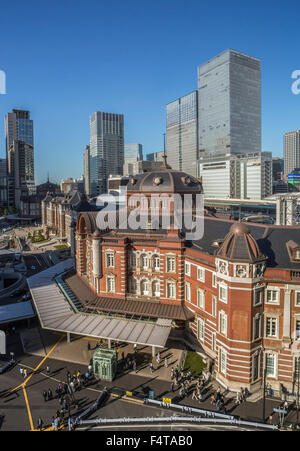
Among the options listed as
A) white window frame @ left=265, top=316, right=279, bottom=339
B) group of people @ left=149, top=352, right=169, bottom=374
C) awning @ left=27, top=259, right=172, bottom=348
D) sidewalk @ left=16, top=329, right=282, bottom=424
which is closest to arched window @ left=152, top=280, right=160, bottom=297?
awning @ left=27, top=259, right=172, bottom=348

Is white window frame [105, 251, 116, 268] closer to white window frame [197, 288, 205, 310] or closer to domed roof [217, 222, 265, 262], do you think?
white window frame [197, 288, 205, 310]

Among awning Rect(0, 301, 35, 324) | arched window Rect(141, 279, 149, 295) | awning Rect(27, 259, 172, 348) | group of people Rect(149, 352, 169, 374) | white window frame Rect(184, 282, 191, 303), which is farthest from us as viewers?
awning Rect(0, 301, 35, 324)

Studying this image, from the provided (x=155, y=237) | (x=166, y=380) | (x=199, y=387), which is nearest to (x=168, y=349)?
(x=166, y=380)

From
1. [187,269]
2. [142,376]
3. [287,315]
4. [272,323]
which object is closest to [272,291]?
[287,315]

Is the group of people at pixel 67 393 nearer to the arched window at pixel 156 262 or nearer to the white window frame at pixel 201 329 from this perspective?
the white window frame at pixel 201 329
